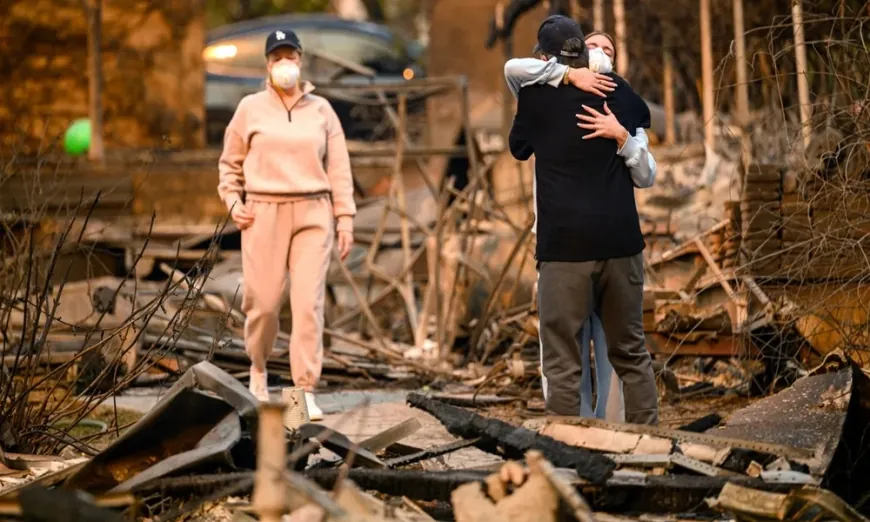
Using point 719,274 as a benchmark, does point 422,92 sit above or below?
above

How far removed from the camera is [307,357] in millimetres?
8898

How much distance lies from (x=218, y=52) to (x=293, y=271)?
43.6 feet

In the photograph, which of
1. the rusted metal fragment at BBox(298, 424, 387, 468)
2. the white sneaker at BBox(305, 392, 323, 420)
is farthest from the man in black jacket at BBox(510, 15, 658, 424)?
the white sneaker at BBox(305, 392, 323, 420)

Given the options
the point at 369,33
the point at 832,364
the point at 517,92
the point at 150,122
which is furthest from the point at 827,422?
the point at 369,33

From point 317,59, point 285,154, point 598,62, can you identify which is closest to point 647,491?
point 598,62

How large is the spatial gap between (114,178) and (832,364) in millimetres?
11186

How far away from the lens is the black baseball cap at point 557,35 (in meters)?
7.00

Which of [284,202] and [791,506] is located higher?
[284,202]

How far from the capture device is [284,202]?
880 cm

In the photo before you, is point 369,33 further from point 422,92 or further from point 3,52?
point 422,92

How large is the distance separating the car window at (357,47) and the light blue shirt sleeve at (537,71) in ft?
53.1

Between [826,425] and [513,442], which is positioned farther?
[826,425]

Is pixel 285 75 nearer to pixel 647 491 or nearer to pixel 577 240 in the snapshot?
pixel 577 240

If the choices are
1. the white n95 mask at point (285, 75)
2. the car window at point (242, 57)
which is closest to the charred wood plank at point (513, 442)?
the white n95 mask at point (285, 75)
